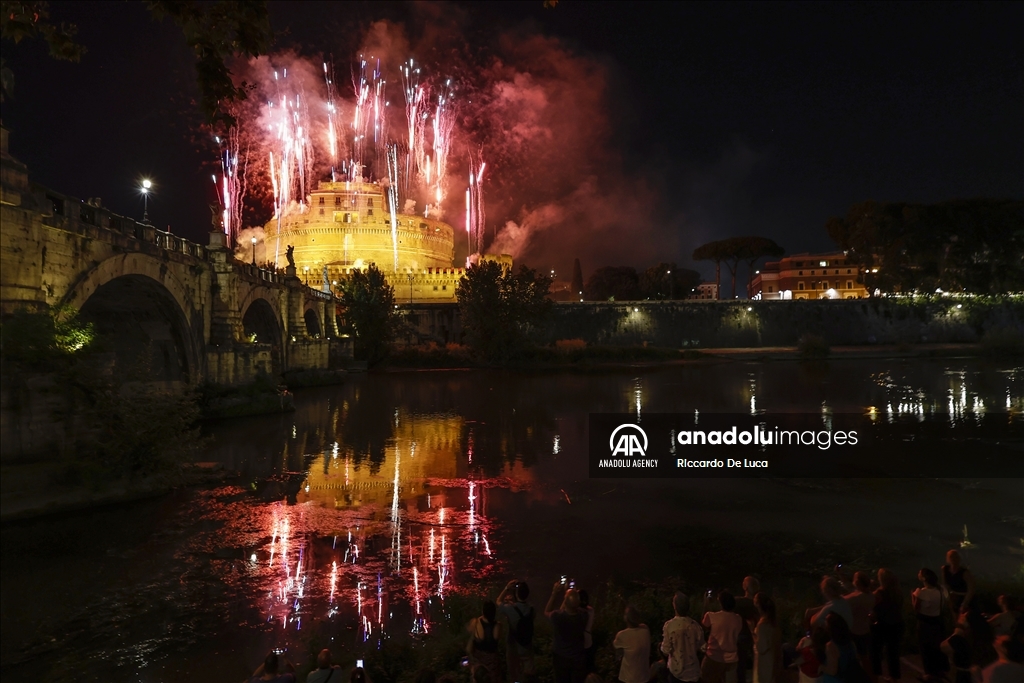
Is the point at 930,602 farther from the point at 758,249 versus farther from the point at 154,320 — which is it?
the point at 758,249

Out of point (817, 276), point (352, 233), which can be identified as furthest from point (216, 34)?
point (817, 276)

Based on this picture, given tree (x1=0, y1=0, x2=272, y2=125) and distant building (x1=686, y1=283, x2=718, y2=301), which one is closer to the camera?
tree (x1=0, y1=0, x2=272, y2=125)

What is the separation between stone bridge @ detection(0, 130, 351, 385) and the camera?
14.3 m

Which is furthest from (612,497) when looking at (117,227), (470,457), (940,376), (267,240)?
(267,240)

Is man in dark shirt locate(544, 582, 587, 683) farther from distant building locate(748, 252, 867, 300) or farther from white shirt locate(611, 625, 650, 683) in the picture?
distant building locate(748, 252, 867, 300)

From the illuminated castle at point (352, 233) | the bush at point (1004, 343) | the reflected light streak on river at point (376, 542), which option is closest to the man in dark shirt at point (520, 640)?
the reflected light streak on river at point (376, 542)

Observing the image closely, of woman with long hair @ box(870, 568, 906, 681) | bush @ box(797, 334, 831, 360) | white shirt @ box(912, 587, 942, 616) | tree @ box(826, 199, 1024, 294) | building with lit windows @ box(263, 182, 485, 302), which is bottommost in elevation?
woman with long hair @ box(870, 568, 906, 681)

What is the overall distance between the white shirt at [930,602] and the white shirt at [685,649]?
2.02 metres

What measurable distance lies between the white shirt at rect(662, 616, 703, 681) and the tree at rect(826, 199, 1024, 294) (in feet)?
224

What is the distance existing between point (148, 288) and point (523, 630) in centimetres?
2041

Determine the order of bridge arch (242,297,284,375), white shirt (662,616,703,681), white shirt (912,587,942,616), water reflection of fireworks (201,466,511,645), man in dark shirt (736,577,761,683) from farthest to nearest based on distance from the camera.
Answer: bridge arch (242,297,284,375) < water reflection of fireworks (201,466,511,645) < white shirt (912,587,942,616) < man in dark shirt (736,577,761,683) < white shirt (662,616,703,681)

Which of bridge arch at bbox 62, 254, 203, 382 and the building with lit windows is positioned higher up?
the building with lit windows

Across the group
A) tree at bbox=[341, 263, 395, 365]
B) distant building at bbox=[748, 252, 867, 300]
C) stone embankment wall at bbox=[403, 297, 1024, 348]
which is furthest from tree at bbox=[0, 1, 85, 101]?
distant building at bbox=[748, 252, 867, 300]

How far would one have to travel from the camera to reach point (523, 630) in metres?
5.44
